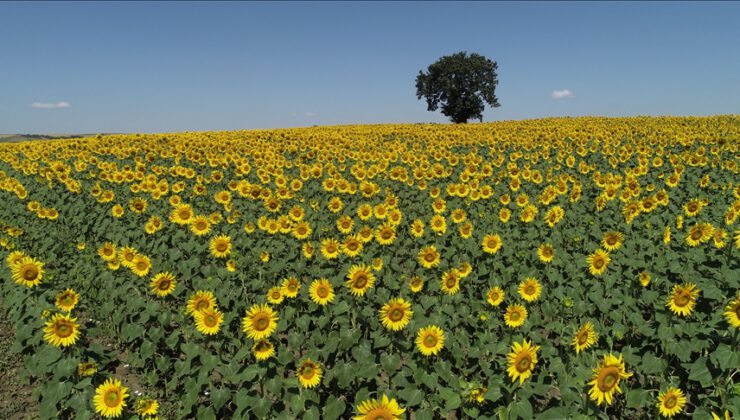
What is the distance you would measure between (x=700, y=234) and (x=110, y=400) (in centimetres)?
A: 866

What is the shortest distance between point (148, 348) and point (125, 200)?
9400 mm

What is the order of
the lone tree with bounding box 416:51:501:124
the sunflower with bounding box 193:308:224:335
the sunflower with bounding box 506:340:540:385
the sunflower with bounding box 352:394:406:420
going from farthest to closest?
the lone tree with bounding box 416:51:501:124 → the sunflower with bounding box 193:308:224:335 → the sunflower with bounding box 506:340:540:385 → the sunflower with bounding box 352:394:406:420

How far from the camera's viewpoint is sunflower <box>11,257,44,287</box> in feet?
17.7

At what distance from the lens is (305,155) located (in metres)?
18.7

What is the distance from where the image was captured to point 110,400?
161 inches

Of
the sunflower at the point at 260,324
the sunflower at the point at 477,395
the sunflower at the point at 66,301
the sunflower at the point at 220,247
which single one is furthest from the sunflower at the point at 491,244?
the sunflower at the point at 66,301

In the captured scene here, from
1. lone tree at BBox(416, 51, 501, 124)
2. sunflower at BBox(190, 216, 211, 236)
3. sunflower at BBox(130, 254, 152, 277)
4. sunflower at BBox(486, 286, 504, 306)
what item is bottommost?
sunflower at BBox(486, 286, 504, 306)

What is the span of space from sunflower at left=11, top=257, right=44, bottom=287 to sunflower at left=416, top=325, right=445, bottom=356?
16.9 feet

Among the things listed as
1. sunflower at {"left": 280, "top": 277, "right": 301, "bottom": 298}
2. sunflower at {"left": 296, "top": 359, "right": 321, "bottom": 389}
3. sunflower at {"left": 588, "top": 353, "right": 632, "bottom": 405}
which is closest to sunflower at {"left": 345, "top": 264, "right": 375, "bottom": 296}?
sunflower at {"left": 280, "top": 277, "right": 301, "bottom": 298}

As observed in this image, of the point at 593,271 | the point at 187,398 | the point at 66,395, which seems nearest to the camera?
the point at 66,395

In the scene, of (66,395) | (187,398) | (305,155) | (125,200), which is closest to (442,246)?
(187,398)

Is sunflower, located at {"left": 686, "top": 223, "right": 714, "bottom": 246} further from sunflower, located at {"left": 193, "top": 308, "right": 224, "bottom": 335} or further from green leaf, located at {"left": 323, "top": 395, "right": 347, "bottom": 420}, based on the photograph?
sunflower, located at {"left": 193, "top": 308, "right": 224, "bottom": 335}

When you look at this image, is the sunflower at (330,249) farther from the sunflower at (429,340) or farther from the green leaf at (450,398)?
the green leaf at (450,398)

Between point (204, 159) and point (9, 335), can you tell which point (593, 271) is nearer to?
point (9, 335)
